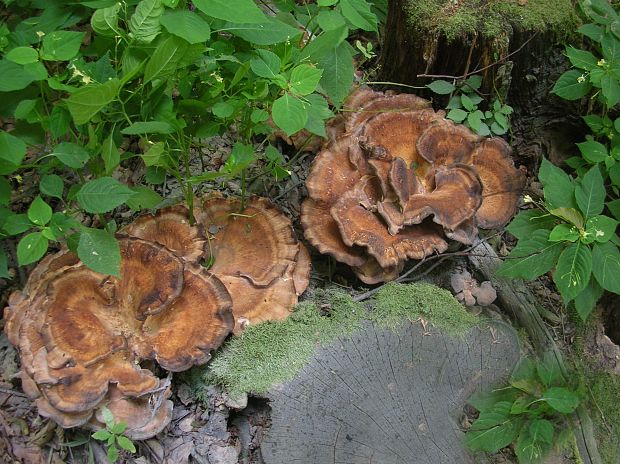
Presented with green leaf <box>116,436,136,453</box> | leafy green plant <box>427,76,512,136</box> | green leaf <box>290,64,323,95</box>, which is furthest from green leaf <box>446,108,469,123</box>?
green leaf <box>116,436,136,453</box>

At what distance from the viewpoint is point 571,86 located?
3766mm

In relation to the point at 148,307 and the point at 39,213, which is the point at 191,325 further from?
the point at 39,213

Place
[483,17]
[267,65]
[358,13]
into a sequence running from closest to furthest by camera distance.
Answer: [267,65] → [358,13] → [483,17]

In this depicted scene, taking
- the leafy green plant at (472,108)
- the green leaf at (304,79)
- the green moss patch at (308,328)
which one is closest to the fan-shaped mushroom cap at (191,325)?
the green moss patch at (308,328)

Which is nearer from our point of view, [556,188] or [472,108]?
[556,188]

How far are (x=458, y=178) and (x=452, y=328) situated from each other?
1017 mm

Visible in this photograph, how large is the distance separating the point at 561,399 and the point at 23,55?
296cm

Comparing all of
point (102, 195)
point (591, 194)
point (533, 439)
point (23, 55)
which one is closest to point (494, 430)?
point (533, 439)

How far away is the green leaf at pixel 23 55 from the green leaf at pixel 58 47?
2.2 inches

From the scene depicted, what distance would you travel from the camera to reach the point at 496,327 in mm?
3232

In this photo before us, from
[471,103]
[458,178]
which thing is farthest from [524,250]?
[471,103]

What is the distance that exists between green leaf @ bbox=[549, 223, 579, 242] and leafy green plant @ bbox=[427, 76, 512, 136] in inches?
45.8

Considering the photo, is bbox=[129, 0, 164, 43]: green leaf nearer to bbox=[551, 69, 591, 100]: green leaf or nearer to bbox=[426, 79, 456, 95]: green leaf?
bbox=[426, 79, 456, 95]: green leaf

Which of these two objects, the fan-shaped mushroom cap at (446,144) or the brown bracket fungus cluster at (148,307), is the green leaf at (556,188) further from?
the brown bracket fungus cluster at (148,307)
